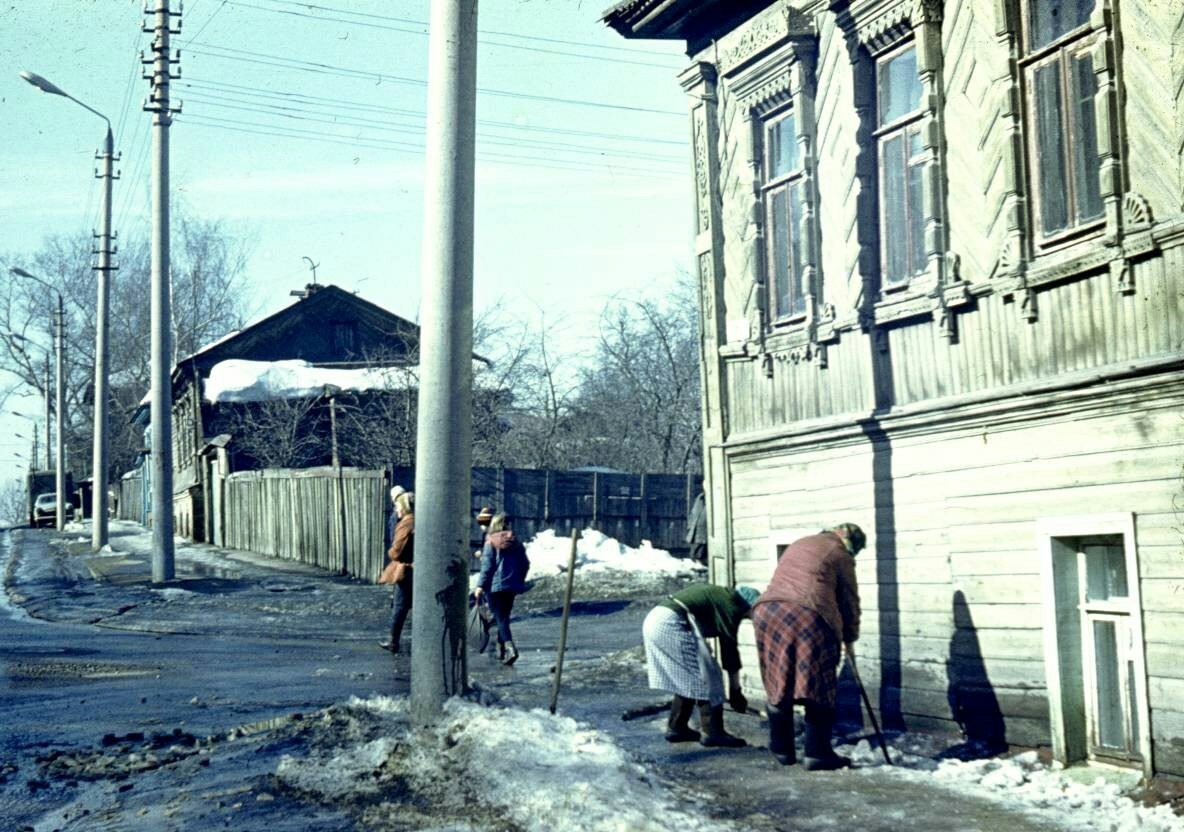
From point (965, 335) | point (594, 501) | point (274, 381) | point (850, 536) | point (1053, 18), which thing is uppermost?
point (274, 381)

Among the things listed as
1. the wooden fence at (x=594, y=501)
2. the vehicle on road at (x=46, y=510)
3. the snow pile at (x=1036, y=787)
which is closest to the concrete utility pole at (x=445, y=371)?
the snow pile at (x=1036, y=787)

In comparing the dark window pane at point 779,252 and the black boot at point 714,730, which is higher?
the dark window pane at point 779,252

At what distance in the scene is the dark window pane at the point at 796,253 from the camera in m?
12.8

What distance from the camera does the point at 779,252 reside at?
43.3ft

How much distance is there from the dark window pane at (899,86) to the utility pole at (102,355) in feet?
79.5

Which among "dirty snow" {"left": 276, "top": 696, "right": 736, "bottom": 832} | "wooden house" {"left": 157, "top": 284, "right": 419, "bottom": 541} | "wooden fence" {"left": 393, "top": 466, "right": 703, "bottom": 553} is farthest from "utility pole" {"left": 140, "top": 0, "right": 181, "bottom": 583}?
"wooden house" {"left": 157, "top": 284, "right": 419, "bottom": 541}

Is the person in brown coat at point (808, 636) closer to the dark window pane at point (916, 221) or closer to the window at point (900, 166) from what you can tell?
the dark window pane at point (916, 221)

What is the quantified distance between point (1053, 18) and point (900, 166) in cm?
207

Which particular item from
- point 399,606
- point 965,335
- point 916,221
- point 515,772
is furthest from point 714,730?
point 399,606

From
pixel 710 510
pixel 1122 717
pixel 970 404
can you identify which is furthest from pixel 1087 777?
pixel 710 510

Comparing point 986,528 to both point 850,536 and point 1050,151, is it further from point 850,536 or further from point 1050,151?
point 1050,151

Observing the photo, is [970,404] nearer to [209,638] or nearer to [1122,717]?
[1122,717]

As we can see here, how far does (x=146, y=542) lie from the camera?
38.6 meters

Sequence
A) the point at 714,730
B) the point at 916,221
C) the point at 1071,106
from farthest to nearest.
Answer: the point at 916,221
the point at 714,730
the point at 1071,106
